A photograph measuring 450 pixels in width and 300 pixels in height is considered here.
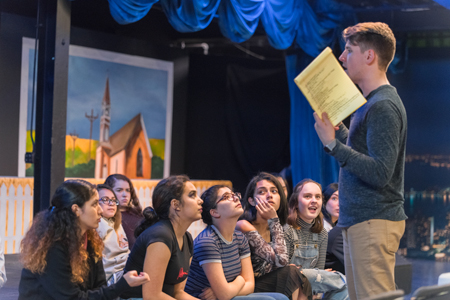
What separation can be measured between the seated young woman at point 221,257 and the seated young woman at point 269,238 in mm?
181

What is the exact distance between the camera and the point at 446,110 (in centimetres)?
742

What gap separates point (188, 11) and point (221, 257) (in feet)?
9.46

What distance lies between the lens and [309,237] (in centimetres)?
377

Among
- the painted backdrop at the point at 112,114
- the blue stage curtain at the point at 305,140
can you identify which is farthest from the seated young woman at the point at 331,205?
the painted backdrop at the point at 112,114

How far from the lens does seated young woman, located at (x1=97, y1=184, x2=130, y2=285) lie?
351 centimetres

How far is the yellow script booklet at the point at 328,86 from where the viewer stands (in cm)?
194

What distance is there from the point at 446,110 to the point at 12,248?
19.0 ft

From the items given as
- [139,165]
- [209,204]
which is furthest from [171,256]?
[139,165]

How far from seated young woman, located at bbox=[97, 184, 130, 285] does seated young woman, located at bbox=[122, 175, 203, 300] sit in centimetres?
79

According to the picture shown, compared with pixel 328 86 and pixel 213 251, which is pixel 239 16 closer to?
pixel 213 251

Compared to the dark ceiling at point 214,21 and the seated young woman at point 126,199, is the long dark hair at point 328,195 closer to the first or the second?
the seated young woman at point 126,199

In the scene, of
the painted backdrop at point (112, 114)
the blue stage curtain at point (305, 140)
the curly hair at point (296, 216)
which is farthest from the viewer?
the painted backdrop at point (112, 114)

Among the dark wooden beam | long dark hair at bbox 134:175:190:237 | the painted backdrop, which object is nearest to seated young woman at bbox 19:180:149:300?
long dark hair at bbox 134:175:190:237

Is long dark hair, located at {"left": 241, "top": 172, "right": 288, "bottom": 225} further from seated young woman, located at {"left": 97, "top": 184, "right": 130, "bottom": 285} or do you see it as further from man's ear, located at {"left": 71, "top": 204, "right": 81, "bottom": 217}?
man's ear, located at {"left": 71, "top": 204, "right": 81, "bottom": 217}
